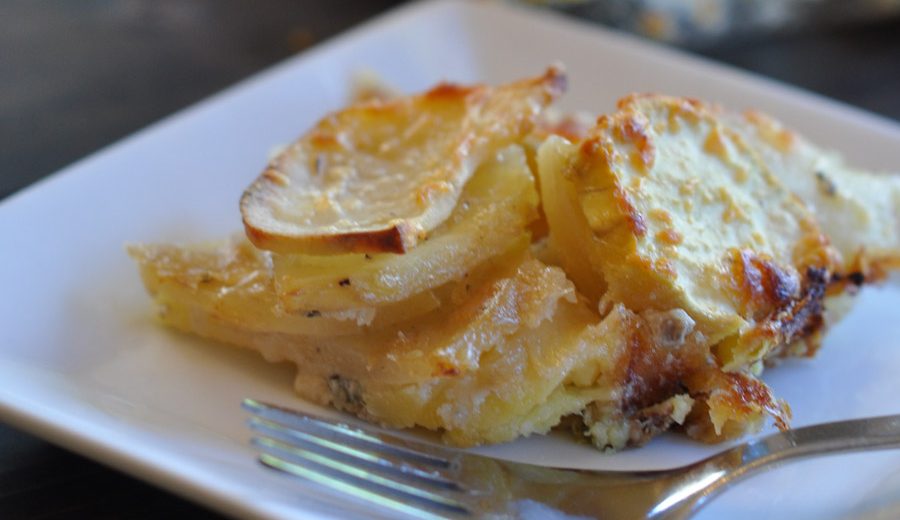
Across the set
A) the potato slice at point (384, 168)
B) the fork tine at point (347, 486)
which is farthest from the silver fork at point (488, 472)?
the potato slice at point (384, 168)

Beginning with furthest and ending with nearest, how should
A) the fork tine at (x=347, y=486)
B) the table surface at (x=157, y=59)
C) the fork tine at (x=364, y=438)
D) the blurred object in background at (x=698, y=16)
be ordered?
1. the blurred object in background at (x=698, y=16)
2. the table surface at (x=157, y=59)
3. the fork tine at (x=364, y=438)
4. the fork tine at (x=347, y=486)

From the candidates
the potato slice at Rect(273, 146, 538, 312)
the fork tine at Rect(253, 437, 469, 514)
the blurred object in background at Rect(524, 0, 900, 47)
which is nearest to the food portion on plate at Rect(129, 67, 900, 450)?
the potato slice at Rect(273, 146, 538, 312)

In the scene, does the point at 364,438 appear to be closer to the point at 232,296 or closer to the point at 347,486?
the point at 347,486

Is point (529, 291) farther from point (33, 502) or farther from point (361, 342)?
point (33, 502)

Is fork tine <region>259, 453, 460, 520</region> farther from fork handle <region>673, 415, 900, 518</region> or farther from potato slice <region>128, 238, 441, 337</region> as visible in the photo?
fork handle <region>673, 415, 900, 518</region>

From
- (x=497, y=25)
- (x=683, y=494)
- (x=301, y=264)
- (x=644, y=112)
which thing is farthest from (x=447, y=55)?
(x=683, y=494)

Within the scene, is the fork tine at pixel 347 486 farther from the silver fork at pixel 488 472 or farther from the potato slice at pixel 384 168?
the potato slice at pixel 384 168

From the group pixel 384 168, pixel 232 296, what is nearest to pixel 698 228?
pixel 384 168
